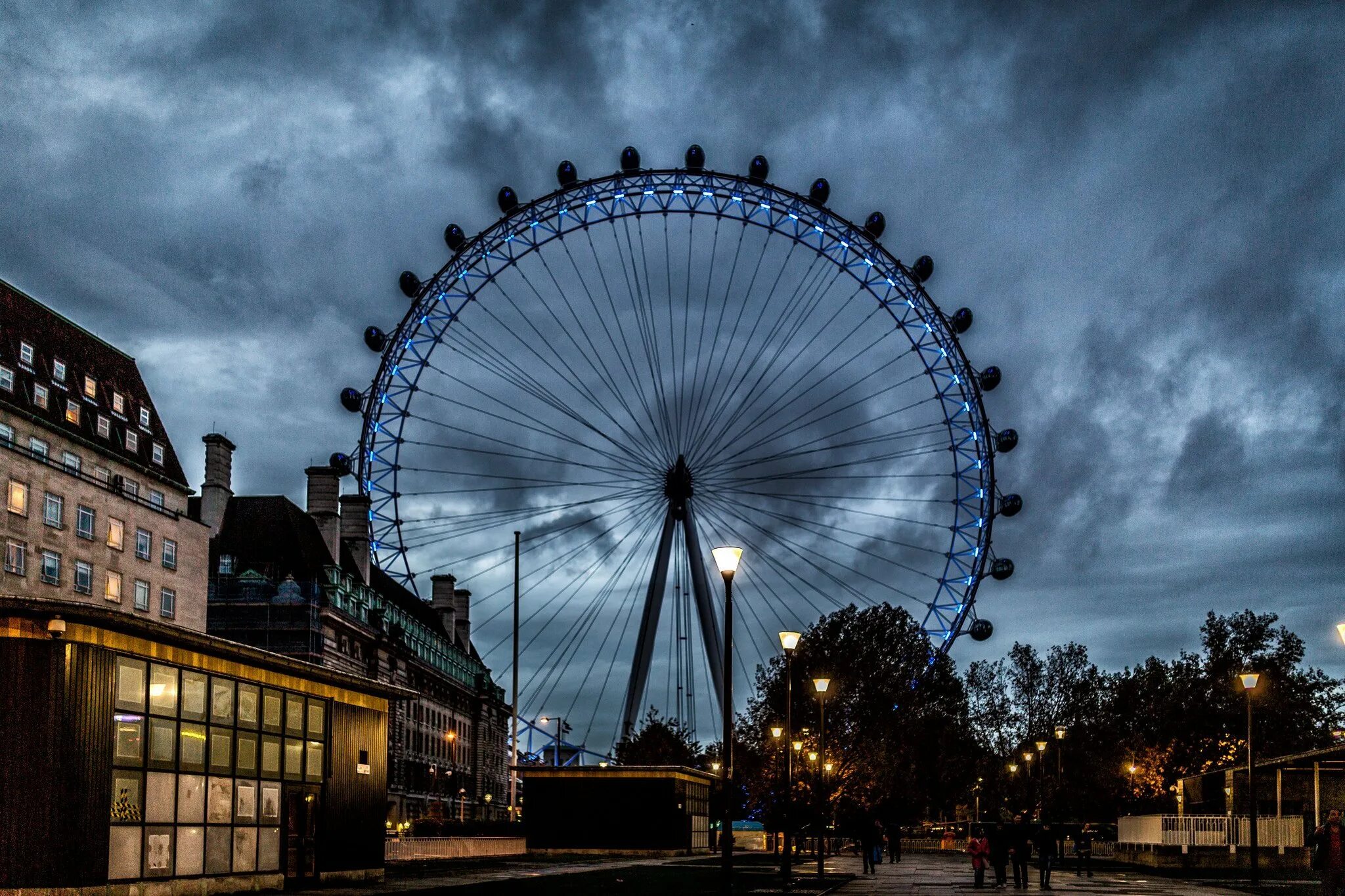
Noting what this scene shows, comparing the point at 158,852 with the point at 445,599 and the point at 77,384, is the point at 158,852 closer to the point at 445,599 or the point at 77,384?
the point at 77,384

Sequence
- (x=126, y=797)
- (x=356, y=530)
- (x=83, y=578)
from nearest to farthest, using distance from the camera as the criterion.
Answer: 1. (x=126, y=797)
2. (x=83, y=578)
3. (x=356, y=530)

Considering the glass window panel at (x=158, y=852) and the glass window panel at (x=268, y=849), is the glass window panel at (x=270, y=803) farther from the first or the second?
the glass window panel at (x=158, y=852)

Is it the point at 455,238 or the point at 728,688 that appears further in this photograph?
the point at 455,238

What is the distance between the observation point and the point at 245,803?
3341cm

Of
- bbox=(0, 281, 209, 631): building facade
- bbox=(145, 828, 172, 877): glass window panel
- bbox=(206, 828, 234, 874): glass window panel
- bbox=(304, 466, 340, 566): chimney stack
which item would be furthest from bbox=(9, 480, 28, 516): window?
bbox=(145, 828, 172, 877): glass window panel

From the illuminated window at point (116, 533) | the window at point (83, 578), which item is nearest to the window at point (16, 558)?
the window at point (83, 578)

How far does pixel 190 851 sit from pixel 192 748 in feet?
6.84

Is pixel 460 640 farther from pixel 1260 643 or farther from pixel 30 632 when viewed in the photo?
pixel 30 632

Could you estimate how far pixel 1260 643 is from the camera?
112 metres

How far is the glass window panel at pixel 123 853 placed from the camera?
28484 millimetres

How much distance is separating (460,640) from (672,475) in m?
98.1

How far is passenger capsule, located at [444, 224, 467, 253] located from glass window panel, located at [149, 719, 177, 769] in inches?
1709

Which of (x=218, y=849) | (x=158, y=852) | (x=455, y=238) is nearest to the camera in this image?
(x=158, y=852)

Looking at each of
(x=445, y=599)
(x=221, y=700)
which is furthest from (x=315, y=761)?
(x=445, y=599)
